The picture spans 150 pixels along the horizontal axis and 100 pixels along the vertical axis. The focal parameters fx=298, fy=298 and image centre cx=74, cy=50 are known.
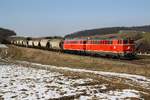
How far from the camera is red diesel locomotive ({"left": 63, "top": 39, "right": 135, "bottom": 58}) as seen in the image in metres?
42.5

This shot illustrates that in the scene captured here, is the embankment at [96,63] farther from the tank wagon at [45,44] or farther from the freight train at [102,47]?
the tank wagon at [45,44]

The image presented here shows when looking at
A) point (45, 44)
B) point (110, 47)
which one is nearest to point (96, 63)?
point (110, 47)

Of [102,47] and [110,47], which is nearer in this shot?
[110,47]

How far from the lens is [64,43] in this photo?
238 feet

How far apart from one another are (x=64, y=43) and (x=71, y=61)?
22.9 m

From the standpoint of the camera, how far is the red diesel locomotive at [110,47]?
1672 inches

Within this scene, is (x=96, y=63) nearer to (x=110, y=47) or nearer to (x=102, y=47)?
(x=110, y=47)

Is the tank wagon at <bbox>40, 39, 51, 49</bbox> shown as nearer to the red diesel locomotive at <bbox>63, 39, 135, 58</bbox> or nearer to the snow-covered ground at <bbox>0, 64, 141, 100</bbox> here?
the red diesel locomotive at <bbox>63, 39, 135, 58</bbox>

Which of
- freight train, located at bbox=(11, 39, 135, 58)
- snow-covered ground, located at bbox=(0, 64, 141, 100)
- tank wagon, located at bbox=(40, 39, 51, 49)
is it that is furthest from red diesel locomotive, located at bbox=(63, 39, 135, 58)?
tank wagon, located at bbox=(40, 39, 51, 49)

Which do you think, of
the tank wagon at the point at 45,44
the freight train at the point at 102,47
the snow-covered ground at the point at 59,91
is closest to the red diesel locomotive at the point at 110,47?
the freight train at the point at 102,47

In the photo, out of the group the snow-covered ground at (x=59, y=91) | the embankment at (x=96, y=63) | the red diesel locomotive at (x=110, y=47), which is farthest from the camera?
the red diesel locomotive at (x=110, y=47)

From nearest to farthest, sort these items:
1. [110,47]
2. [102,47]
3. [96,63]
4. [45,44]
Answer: [96,63] < [110,47] < [102,47] < [45,44]

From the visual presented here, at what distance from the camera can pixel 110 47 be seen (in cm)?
4519

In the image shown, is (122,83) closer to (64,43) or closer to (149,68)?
(149,68)
